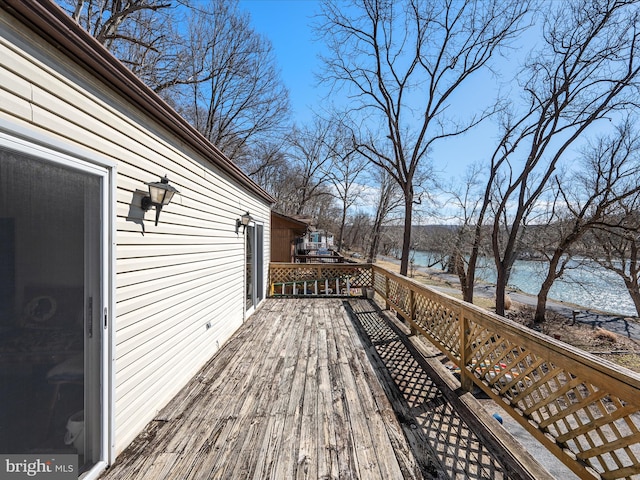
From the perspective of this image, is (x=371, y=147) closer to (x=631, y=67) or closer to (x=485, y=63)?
(x=485, y=63)

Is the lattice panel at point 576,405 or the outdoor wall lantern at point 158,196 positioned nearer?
the lattice panel at point 576,405

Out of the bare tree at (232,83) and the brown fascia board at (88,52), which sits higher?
the bare tree at (232,83)

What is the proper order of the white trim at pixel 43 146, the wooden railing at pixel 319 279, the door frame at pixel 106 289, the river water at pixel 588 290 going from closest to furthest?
the white trim at pixel 43 146
the door frame at pixel 106 289
the wooden railing at pixel 319 279
the river water at pixel 588 290

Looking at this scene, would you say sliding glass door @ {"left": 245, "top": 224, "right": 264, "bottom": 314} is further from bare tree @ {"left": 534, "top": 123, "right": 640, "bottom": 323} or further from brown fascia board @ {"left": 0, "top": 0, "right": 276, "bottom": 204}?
bare tree @ {"left": 534, "top": 123, "right": 640, "bottom": 323}

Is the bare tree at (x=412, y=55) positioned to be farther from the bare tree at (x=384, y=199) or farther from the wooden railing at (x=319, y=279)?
the bare tree at (x=384, y=199)

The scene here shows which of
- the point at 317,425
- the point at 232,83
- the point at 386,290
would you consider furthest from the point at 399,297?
the point at 232,83

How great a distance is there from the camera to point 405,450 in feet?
6.67

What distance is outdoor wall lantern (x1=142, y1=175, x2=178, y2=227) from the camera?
2.35 meters

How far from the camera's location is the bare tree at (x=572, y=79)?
23.2ft

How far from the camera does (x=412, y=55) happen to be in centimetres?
739

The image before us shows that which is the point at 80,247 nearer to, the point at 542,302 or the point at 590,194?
the point at 542,302

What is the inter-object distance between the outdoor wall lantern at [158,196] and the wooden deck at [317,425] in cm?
182

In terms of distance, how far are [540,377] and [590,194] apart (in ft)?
45.0

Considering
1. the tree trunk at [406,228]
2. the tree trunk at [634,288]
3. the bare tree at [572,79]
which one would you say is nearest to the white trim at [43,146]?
the tree trunk at [406,228]
